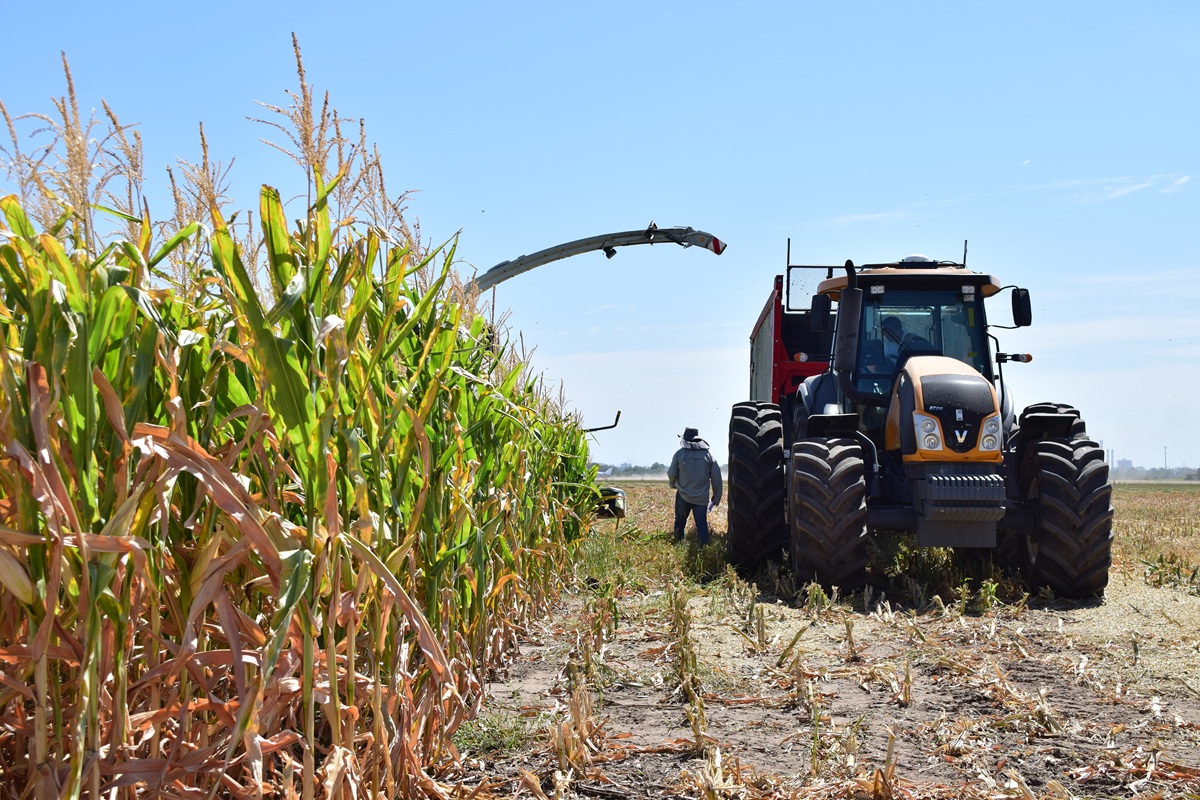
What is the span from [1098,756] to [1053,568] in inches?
133

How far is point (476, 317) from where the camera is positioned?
478 centimetres

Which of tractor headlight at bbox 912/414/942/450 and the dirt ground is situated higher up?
tractor headlight at bbox 912/414/942/450

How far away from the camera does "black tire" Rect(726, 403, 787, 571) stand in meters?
7.80

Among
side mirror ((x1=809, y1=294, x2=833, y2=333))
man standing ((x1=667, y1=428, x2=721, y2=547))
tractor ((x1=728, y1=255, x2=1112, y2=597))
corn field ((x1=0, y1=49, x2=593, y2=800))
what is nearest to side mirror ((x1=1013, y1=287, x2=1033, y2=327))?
tractor ((x1=728, y1=255, x2=1112, y2=597))

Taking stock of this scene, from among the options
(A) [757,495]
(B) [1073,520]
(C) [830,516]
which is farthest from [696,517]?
(B) [1073,520]

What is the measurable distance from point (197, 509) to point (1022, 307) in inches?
253

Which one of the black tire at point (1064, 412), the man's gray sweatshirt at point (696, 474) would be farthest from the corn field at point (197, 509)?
the man's gray sweatshirt at point (696, 474)

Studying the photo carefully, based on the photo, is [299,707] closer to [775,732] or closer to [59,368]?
[59,368]

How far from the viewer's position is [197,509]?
2.18 metres

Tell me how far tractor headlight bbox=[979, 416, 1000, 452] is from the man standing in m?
3.76

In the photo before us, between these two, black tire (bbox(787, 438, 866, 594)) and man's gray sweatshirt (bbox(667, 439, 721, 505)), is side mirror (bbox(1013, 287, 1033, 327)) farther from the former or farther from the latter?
man's gray sweatshirt (bbox(667, 439, 721, 505))

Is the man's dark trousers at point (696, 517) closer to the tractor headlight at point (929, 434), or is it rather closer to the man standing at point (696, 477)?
the man standing at point (696, 477)

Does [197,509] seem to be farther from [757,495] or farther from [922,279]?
[922,279]

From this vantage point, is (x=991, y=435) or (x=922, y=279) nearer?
(x=991, y=435)
